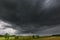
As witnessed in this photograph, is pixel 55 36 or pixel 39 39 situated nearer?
pixel 39 39

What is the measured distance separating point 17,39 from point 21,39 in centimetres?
291

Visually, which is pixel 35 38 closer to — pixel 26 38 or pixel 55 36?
pixel 26 38

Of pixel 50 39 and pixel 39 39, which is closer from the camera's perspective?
pixel 39 39

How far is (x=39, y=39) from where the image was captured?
90875 millimetres

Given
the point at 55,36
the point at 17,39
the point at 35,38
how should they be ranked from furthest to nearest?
the point at 55,36
the point at 35,38
the point at 17,39

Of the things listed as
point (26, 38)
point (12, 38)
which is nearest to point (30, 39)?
point (26, 38)

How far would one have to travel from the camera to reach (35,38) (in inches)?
3595

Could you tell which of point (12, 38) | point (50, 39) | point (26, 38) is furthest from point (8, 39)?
point (50, 39)

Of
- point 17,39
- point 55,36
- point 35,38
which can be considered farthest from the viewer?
point 55,36

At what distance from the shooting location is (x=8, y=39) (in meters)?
85.8

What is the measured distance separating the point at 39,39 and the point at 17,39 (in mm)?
12912

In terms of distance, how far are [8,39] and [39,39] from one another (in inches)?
679

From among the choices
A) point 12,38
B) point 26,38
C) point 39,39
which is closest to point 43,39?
point 39,39

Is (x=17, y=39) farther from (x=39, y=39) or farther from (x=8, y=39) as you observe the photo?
(x=39, y=39)
